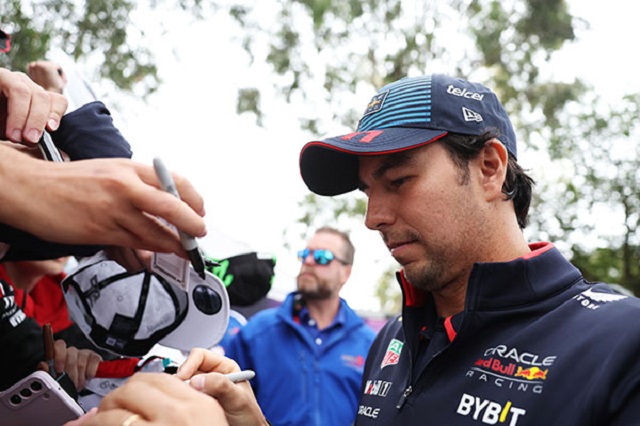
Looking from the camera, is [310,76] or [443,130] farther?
[310,76]

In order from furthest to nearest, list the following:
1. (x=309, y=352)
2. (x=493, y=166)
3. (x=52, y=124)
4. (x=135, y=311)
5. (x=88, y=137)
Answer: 1. (x=309, y=352)
2. (x=493, y=166)
3. (x=135, y=311)
4. (x=88, y=137)
5. (x=52, y=124)

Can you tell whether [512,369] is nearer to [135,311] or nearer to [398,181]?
[398,181]

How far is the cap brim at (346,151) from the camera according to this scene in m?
2.04

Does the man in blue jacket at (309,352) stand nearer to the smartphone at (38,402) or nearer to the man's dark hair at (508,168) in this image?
the man's dark hair at (508,168)

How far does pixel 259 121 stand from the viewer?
47.3 feet

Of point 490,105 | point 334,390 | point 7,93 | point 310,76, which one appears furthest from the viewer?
point 310,76

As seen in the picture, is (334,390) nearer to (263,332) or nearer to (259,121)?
(263,332)

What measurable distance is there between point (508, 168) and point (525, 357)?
78 centimetres

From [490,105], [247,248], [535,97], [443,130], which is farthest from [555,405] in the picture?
[535,97]

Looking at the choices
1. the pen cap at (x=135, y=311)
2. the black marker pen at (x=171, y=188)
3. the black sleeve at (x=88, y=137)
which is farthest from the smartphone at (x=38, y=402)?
the black marker pen at (x=171, y=188)

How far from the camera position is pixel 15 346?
1.80 metres

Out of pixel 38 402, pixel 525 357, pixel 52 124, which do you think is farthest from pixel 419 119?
pixel 38 402

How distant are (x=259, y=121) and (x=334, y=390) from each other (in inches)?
401

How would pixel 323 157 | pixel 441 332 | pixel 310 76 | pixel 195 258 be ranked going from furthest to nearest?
pixel 310 76 < pixel 323 157 < pixel 441 332 < pixel 195 258
